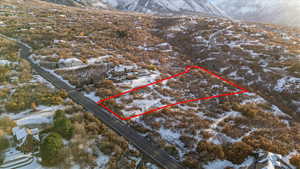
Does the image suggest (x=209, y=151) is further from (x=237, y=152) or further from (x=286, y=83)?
(x=286, y=83)

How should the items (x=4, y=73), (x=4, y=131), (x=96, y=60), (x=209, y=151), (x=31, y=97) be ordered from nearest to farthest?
1. (x=4, y=131)
2. (x=209, y=151)
3. (x=31, y=97)
4. (x=4, y=73)
5. (x=96, y=60)

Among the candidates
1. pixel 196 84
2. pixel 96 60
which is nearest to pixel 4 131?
pixel 96 60

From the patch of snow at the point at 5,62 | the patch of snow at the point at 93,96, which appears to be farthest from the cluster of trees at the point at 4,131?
the patch of snow at the point at 5,62

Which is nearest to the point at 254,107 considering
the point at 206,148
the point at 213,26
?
the point at 206,148

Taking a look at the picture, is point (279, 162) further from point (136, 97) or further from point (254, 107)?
point (136, 97)

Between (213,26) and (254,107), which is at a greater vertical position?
(213,26)

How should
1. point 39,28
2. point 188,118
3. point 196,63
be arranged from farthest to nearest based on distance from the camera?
point 39,28, point 196,63, point 188,118

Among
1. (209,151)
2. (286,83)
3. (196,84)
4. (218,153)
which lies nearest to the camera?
(218,153)
